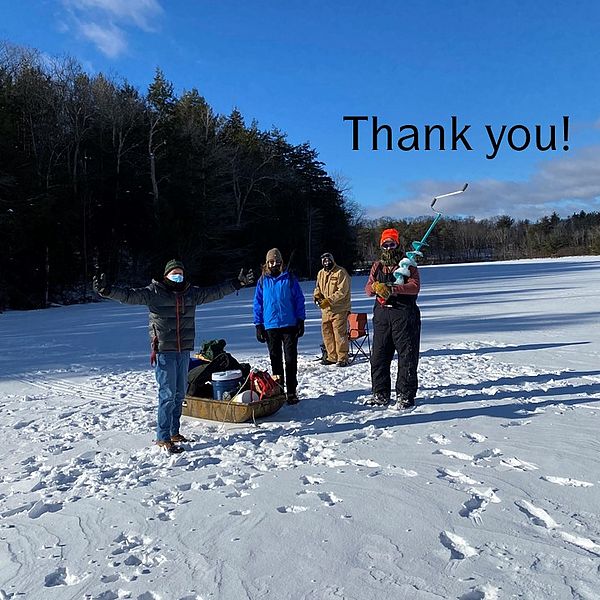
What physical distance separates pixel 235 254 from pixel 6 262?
15.4 m

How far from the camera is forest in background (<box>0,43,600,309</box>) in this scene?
82.3ft

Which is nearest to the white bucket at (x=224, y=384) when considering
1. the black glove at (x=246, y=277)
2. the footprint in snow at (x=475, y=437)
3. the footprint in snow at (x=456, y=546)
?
the black glove at (x=246, y=277)

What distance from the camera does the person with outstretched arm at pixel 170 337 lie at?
5.05 m

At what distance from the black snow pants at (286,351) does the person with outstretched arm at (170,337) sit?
1548 mm

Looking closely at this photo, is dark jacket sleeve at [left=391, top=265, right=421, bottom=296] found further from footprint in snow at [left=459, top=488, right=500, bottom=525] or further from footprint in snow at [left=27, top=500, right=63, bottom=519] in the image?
footprint in snow at [left=27, top=500, right=63, bottom=519]

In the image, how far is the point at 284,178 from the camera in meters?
44.4

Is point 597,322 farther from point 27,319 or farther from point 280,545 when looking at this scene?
point 27,319

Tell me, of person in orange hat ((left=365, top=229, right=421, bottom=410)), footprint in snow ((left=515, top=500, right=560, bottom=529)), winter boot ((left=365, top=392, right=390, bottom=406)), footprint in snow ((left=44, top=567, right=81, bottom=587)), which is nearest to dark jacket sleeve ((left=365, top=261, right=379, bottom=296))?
person in orange hat ((left=365, top=229, right=421, bottom=410))

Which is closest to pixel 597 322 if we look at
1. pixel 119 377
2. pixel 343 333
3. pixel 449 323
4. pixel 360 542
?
pixel 449 323

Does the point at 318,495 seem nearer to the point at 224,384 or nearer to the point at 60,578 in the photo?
the point at 60,578

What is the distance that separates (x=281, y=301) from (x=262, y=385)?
115 cm

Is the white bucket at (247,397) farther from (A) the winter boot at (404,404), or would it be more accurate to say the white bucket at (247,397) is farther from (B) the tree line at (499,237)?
(B) the tree line at (499,237)

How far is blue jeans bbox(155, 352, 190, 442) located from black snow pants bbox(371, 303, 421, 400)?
2254 millimetres

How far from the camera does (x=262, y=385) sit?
229 inches
